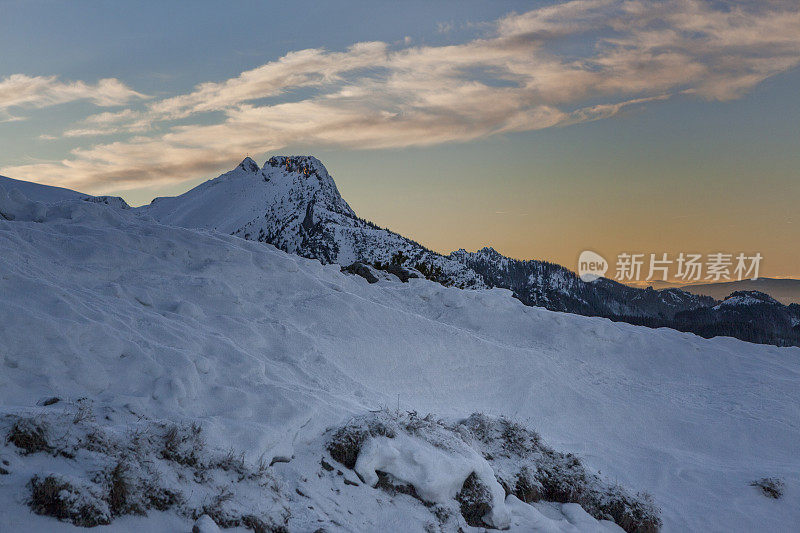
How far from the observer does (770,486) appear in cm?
1130

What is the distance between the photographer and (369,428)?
8227 millimetres

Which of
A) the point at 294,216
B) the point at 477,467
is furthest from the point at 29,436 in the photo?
the point at 294,216

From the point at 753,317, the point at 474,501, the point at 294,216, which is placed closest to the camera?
the point at 474,501

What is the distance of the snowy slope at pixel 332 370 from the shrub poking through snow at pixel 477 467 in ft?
1.42

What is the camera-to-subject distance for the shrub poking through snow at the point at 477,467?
7.80 m

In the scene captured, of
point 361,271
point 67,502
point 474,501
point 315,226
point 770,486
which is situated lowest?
point 770,486

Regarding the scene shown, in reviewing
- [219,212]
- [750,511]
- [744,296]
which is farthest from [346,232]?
[744,296]

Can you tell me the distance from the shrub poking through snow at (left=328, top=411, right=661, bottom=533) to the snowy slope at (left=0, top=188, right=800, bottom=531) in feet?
1.42

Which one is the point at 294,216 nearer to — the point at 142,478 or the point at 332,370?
the point at 332,370

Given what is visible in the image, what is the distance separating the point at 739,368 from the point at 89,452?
2038 cm

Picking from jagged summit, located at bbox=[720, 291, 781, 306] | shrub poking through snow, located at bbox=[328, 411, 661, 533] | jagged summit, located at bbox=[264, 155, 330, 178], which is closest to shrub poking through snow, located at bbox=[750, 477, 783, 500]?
shrub poking through snow, located at bbox=[328, 411, 661, 533]

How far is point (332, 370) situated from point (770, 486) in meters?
9.67

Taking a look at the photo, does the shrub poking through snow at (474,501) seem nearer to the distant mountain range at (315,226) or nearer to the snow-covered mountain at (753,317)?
the distant mountain range at (315,226)

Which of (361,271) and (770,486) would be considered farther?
(361,271)
